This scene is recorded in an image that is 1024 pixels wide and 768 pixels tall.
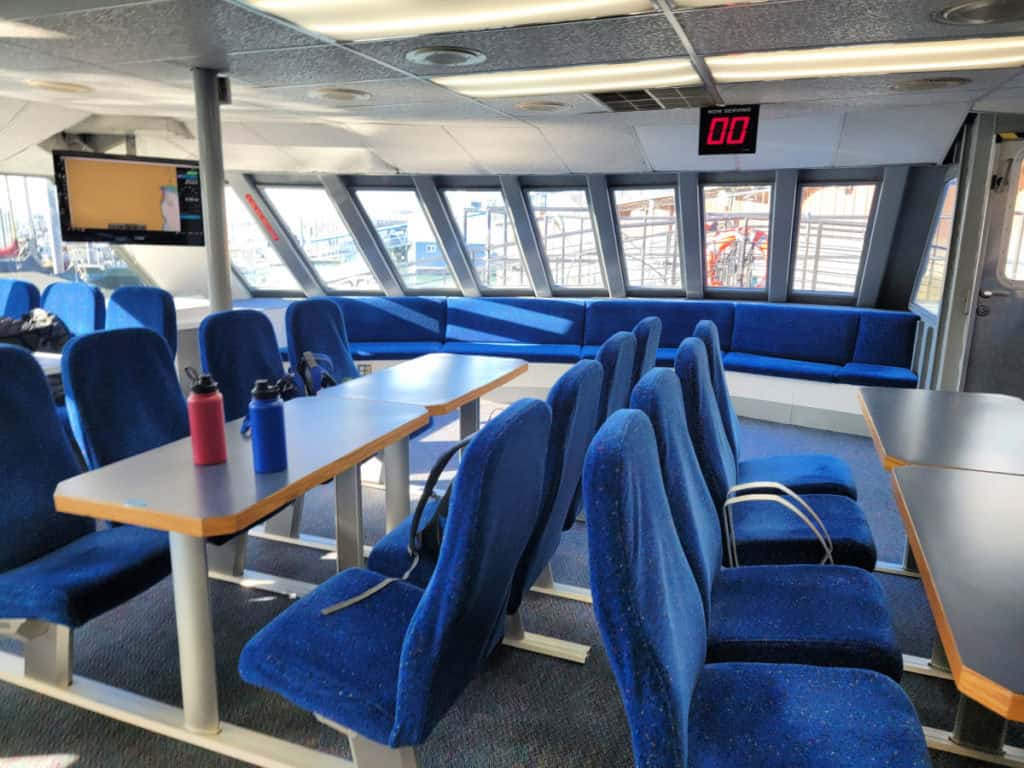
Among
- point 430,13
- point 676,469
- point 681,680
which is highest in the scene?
point 430,13

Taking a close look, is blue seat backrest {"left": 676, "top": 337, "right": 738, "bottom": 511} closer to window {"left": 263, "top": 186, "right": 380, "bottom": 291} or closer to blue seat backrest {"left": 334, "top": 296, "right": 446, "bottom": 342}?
blue seat backrest {"left": 334, "top": 296, "right": 446, "bottom": 342}

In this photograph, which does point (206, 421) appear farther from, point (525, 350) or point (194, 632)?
point (525, 350)

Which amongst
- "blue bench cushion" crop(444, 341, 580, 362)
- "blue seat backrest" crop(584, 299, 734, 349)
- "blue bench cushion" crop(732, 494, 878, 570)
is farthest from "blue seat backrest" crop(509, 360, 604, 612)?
"blue seat backrest" crop(584, 299, 734, 349)

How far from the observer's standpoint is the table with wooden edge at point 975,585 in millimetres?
1021

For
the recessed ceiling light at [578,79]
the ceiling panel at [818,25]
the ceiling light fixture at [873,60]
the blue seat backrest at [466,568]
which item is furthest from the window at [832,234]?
the blue seat backrest at [466,568]

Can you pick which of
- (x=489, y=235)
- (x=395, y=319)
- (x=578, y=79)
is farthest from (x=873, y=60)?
(x=395, y=319)

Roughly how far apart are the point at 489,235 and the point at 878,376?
3.99m

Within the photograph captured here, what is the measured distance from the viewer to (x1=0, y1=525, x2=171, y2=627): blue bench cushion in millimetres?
1790

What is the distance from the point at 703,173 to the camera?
621cm

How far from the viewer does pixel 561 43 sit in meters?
3.01

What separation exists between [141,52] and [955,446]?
3.73m

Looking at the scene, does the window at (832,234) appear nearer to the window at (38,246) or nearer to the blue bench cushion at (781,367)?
the blue bench cushion at (781,367)

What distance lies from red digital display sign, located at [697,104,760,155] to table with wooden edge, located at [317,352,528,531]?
2017 millimetres

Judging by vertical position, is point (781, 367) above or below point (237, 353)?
below
